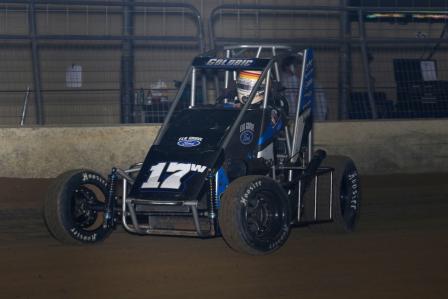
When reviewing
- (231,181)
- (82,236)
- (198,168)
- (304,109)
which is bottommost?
(82,236)

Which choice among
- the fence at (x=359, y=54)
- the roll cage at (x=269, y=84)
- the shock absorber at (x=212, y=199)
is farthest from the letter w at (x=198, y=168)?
the fence at (x=359, y=54)

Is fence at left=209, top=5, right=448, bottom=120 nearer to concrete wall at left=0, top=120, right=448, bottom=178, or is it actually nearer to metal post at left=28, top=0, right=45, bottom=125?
concrete wall at left=0, top=120, right=448, bottom=178

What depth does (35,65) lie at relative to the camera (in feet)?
40.0

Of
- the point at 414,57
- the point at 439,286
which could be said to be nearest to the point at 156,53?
the point at 414,57

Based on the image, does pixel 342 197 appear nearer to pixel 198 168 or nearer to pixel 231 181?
pixel 231 181

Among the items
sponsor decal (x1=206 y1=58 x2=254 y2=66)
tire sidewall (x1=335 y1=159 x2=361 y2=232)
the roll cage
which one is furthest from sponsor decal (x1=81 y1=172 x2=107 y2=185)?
tire sidewall (x1=335 y1=159 x2=361 y2=232)

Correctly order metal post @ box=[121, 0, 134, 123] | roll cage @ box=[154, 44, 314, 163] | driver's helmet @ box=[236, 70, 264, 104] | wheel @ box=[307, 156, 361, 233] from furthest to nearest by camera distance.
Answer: metal post @ box=[121, 0, 134, 123] → wheel @ box=[307, 156, 361, 233] → driver's helmet @ box=[236, 70, 264, 104] → roll cage @ box=[154, 44, 314, 163]

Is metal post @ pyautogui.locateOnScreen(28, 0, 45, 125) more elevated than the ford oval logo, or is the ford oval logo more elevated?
metal post @ pyautogui.locateOnScreen(28, 0, 45, 125)

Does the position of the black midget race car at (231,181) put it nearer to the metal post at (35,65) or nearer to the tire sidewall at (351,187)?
the tire sidewall at (351,187)

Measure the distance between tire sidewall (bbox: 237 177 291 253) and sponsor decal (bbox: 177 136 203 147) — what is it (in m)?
0.69

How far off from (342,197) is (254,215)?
159 centimetres

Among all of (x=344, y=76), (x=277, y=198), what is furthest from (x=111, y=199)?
(x=344, y=76)

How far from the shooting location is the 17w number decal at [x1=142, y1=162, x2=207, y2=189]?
24.7ft

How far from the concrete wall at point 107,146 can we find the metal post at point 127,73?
37cm
